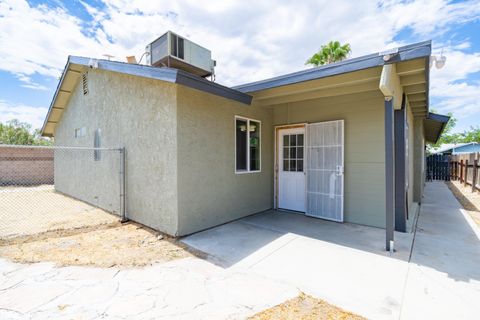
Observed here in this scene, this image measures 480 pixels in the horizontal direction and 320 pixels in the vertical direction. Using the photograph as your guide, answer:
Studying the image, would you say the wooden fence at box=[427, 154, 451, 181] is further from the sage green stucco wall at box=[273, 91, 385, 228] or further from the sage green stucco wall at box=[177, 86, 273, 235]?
the sage green stucco wall at box=[177, 86, 273, 235]

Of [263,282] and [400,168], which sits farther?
[400,168]

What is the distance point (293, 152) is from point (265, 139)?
0.82 m

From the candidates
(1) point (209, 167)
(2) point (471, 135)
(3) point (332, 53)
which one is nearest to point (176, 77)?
(1) point (209, 167)

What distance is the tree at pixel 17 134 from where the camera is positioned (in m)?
21.3

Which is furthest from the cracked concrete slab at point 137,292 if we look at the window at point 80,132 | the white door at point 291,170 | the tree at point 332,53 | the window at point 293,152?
the tree at point 332,53

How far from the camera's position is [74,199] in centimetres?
816

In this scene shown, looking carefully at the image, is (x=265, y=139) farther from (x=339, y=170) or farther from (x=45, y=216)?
(x=45, y=216)

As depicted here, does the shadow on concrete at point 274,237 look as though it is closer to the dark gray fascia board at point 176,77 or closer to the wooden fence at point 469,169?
the dark gray fascia board at point 176,77

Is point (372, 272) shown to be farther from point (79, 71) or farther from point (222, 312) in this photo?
point (79, 71)

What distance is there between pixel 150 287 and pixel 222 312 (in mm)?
964

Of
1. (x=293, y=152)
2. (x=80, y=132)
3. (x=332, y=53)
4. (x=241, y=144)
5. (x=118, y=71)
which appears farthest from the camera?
(x=332, y=53)

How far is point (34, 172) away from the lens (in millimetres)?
13070

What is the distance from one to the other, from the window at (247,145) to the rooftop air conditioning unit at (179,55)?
222cm

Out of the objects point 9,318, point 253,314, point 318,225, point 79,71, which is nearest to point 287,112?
point 318,225
